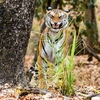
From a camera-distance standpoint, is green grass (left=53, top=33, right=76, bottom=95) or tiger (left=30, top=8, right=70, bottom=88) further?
tiger (left=30, top=8, right=70, bottom=88)

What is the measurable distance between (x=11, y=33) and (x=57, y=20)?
5.52 feet

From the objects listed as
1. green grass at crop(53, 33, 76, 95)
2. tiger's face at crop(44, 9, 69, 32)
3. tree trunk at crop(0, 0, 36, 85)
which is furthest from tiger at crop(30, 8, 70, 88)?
green grass at crop(53, 33, 76, 95)

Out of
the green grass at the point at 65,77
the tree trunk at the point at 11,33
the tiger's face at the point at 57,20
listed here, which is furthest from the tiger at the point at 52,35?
the green grass at the point at 65,77

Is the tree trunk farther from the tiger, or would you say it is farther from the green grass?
the tiger

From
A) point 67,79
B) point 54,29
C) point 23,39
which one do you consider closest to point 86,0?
point 54,29

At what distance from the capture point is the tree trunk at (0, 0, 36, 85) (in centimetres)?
507

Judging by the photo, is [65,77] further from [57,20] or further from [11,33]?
[57,20]

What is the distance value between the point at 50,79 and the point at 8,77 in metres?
0.70

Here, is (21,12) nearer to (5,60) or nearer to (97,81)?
(5,60)

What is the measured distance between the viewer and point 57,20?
21.7ft

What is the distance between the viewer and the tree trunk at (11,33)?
5.07 m

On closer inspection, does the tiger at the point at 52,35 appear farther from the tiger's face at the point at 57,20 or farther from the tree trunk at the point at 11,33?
the tree trunk at the point at 11,33

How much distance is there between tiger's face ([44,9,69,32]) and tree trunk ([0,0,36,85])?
146 cm

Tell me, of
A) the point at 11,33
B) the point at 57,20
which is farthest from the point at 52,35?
the point at 11,33
